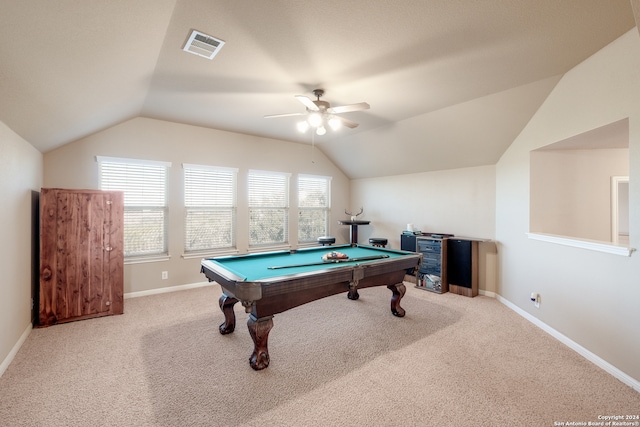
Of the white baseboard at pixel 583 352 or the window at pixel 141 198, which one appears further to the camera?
the window at pixel 141 198

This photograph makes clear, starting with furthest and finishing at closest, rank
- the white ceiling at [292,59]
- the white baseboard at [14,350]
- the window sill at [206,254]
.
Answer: the window sill at [206,254], the white baseboard at [14,350], the white ceiling at [292,59]

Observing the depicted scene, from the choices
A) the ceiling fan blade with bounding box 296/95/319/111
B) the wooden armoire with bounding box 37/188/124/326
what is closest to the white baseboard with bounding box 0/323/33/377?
the wooden armoire with bounding box 37/188/124/326

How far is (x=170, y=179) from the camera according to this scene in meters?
4.62

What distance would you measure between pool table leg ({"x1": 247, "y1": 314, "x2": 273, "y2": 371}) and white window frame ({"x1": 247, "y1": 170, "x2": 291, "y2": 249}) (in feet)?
10.3

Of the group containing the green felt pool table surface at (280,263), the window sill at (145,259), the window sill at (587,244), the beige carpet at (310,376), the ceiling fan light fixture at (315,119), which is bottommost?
the beige carpet at (310,376)

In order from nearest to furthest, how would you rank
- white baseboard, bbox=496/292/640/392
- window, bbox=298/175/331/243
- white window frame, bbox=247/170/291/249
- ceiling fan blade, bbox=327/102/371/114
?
white baseboard, bbox=496/292/640/392
ceiling fan blade, bbox=327/102/371/114
white window frame, bbox=247/170/291/249
window, bbox=298/175/331/243

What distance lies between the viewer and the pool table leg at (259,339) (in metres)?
2.41

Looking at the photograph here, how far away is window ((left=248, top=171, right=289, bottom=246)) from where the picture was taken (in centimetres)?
552

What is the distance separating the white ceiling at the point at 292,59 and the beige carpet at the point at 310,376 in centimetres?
222

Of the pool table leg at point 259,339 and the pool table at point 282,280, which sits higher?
the pool table at point 282,280

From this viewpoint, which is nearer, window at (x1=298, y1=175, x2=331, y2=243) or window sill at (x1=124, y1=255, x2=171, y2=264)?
window sill at (x1=124, y1=255, x2=171, y2=264)

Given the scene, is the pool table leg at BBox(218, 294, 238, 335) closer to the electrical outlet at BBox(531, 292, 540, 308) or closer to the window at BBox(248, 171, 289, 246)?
the window at BBox(248, 171, 289, 246)

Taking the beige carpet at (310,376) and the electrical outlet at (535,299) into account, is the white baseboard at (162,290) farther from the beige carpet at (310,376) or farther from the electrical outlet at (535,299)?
the electrical outlet at (535,299)

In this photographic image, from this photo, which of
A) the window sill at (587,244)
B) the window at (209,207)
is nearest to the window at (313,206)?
the window at (209,207)
